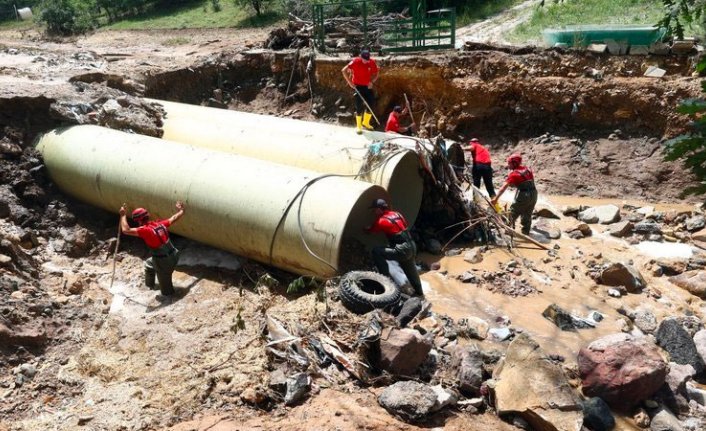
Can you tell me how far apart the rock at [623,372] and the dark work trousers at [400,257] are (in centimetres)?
252

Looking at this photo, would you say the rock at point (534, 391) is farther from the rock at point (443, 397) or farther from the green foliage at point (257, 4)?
the green foliage at point (257, 4)

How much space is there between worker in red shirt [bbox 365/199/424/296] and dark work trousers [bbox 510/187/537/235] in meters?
2.64

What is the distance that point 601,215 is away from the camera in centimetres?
1018

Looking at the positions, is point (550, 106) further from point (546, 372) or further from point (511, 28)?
point (546, 372)

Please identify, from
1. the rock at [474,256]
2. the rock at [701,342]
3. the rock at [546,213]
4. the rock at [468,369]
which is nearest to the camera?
the rock at [468,369]

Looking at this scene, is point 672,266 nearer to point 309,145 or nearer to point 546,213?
point 546,213

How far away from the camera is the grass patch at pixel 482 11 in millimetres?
18578

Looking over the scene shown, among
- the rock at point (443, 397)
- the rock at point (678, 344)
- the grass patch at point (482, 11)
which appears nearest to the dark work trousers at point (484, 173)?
the rock at point (678, 344)

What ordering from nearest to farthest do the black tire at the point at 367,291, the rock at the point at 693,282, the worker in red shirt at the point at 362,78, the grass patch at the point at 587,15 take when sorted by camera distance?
the black tire at the point at 367,291 → the rock at the point at 693,282 → the worker in red shirt at the point at 362,78 → the grass patch at the point at 587,15

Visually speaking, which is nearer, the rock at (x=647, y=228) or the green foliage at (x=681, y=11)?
the green foliage at (x=681, y=11)

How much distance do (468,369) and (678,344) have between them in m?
2.56

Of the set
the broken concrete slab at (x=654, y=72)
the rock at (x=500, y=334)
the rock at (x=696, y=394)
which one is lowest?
the rock at (x=696, y=394)

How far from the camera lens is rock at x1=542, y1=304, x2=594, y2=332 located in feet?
22.7

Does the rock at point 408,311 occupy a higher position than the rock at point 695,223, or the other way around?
the rock at point 408,311
